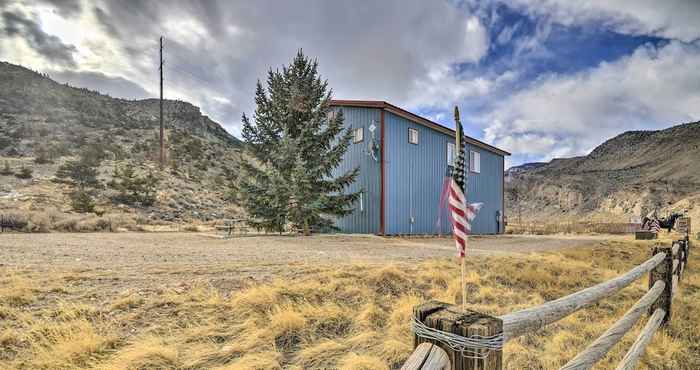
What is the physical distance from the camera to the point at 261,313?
145 inches

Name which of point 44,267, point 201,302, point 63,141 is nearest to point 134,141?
point 63,141

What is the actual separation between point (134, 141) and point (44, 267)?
105ft

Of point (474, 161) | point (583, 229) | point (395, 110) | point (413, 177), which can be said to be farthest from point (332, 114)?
point (583, 229)

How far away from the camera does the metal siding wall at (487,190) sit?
20.4 meters

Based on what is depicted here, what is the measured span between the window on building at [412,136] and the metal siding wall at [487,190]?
186 inches

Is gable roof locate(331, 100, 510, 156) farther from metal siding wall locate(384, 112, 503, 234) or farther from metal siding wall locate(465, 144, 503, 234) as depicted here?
metal siding wall locate(465, 144, 503, 234)

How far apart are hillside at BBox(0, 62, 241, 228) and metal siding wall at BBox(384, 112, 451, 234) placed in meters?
7.72

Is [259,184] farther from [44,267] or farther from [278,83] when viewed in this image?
[44,267]

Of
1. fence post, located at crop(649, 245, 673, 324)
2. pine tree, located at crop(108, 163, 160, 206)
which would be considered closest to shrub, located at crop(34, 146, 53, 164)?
pine tree, located at crop(108, 163, 160, 206)

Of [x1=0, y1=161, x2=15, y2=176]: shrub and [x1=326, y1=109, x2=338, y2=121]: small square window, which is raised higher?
[x1=326, y1=109, x2=338, y2=121]: small square window

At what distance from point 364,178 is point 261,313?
1208cm

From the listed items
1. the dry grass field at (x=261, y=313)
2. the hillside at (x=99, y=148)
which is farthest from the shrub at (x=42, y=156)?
the dry grass field at (x=261, y=313)

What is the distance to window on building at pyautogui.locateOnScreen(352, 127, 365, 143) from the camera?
614 inches

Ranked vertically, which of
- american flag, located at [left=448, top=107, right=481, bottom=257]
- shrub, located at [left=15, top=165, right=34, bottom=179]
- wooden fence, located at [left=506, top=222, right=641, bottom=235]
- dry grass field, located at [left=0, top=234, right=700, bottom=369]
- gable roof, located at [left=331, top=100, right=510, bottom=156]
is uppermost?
gable roof, located at [left=331, top=100, right=510, bottom=156]
